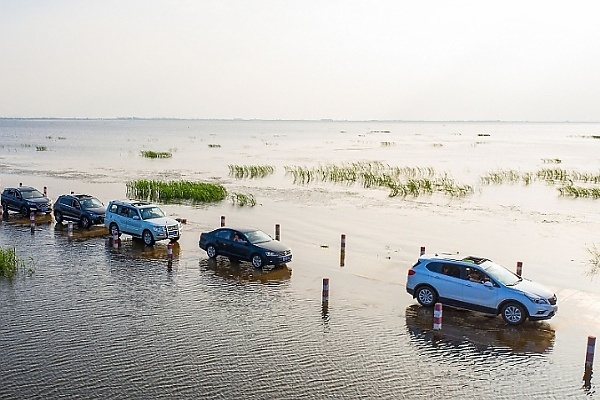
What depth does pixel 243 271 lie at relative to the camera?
2341cm

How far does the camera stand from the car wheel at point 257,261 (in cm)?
2348

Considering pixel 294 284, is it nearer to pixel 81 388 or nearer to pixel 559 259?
pixel 81 388

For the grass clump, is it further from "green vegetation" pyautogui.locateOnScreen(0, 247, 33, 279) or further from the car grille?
"green vegetation" pyautogui.locateOnScreen(0, 247, 33, 279)

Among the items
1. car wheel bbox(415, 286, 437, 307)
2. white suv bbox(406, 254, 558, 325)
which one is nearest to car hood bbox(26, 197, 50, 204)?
white suv bbox(406, 254, 558, 325)

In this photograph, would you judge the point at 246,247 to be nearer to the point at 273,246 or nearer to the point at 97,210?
the point at 273,246

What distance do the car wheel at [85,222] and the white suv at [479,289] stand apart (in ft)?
62.4

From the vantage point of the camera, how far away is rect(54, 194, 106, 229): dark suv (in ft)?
104

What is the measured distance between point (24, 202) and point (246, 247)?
17524 mm

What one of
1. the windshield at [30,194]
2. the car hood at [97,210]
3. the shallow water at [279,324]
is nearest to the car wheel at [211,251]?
the shallow water at [279,324]

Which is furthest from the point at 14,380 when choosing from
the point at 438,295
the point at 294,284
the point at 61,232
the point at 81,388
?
the point at 61,232

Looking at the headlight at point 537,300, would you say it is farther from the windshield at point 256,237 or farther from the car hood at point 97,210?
the car hood at point 97,210

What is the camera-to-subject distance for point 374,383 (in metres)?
13.5

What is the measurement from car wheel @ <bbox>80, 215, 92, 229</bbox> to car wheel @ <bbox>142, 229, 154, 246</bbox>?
5.23 m

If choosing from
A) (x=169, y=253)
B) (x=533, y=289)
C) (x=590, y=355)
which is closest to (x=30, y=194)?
(x=169, y=253)
